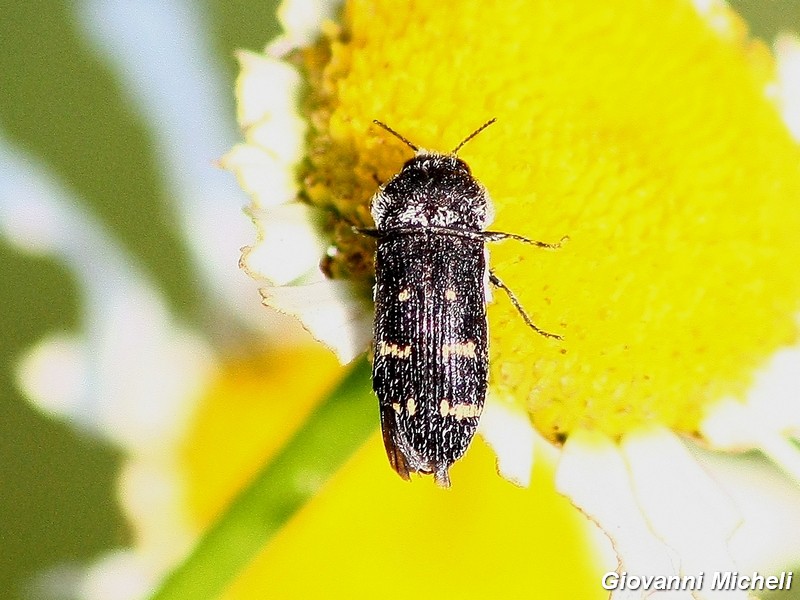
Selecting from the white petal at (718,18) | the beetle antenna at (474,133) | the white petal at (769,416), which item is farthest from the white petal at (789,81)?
the beetle antenna at (474,133)

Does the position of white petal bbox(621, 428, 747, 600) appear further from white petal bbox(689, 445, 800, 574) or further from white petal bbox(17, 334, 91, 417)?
white petal bbox(17, 334, 91, 417)

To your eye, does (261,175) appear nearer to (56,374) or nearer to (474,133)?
(474,133)

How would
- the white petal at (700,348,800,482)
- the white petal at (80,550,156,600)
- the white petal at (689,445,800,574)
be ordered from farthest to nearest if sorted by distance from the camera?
the white petal at (689,445,800,574) → the white petal at (80,550,156,600) → the white petal at (700,348,800,482)

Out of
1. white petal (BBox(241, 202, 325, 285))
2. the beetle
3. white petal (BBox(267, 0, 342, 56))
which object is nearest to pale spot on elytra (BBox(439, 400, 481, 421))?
the beetle

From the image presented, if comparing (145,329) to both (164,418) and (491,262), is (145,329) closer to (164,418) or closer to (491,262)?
(164,418)

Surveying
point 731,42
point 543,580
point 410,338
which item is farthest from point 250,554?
point 731,42

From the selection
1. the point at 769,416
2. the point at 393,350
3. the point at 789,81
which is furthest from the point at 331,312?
the point at 789,81
